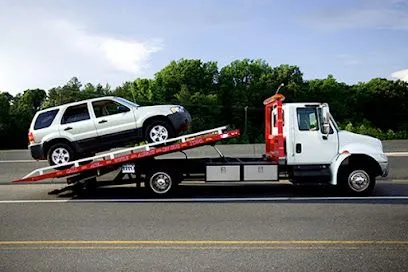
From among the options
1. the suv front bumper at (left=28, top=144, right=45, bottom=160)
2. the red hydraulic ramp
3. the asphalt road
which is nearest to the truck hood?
the asphalt road

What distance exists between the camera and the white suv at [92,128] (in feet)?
38.1

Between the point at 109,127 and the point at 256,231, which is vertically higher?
the point at 109,127

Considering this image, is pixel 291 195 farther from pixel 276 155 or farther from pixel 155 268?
pixel 155 268

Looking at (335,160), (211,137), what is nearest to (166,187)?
(211,137)

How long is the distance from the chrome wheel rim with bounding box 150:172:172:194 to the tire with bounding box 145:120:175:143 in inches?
34.1

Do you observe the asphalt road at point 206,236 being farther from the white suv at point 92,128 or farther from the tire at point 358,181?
the white suv at point 92,128

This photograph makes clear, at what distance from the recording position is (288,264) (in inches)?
227

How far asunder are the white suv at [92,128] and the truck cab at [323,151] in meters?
2.76

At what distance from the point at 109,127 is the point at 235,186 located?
13.5ft

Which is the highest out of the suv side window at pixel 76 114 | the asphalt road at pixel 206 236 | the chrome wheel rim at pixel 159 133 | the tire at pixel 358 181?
the suv side window at pixel 76 114

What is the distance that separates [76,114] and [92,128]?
575 millimetres

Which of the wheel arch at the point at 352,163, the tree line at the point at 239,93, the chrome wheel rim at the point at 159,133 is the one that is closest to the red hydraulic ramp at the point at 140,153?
the chrome wheel rim at the point at 159,133

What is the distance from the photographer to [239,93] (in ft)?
299

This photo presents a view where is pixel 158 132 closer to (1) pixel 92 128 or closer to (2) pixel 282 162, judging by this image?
(1) pixel 92 128
